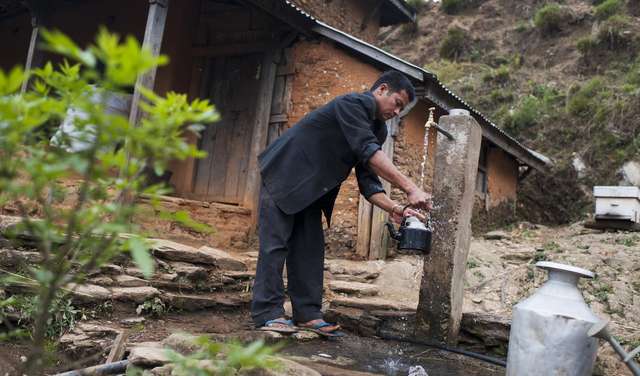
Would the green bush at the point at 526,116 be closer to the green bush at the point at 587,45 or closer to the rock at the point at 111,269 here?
the green bush at the point at 587,45

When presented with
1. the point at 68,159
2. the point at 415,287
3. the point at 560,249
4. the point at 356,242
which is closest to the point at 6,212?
the point at 356,242

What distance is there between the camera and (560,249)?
25.3 feet

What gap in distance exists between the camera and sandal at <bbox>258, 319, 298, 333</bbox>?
3338 millimetres

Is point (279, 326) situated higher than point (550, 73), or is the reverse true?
point (550, 73)

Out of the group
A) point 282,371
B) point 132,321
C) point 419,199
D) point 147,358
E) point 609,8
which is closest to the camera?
point 282,371

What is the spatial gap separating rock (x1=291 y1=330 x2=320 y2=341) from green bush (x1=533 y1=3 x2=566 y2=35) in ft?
58.3

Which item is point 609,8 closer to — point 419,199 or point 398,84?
point 398,84

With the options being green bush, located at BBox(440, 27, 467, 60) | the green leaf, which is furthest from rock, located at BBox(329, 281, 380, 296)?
green bush, located at BBox(440, 27, 467, 60)

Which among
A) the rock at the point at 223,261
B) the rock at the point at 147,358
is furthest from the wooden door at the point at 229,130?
the rock at the point at 147,358

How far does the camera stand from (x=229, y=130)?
27.8 feet

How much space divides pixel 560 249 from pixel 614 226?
7.21 feet

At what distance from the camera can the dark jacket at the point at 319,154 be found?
353cm

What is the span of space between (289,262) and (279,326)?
0.54 metres

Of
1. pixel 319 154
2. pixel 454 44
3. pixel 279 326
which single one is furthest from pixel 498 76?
pixel 279 326
